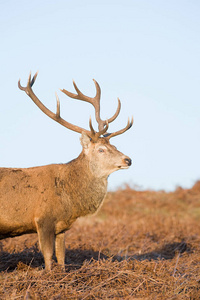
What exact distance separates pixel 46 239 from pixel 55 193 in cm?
72

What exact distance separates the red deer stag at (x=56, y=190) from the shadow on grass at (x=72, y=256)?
0.49m

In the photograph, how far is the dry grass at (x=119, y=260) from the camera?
5047 millimetres

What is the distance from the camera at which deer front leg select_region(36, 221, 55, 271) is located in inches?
236

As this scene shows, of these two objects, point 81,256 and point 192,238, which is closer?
point 81,256

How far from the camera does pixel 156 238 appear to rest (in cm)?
1129

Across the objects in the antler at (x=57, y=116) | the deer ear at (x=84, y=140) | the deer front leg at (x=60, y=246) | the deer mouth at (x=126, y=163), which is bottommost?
the deer front leg at (x=60, y=246)

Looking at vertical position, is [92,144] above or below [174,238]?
above

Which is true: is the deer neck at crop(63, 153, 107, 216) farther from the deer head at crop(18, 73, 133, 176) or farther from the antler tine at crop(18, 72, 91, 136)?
the antler tine at crop(18, 72, 91, 136)

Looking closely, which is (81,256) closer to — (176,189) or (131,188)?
(131,188)

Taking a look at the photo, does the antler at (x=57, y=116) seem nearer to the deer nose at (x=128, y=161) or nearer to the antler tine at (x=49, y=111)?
the antler tine at (x=49, y=111)

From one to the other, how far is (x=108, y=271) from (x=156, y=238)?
5928 mm

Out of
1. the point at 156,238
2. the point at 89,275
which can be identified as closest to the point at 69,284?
the point at 89,275

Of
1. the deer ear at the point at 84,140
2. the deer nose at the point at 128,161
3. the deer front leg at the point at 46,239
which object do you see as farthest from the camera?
the deer ear at the point at 84,140

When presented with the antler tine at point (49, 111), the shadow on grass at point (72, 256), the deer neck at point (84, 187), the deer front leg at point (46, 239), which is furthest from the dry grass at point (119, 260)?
the antler tine at point (49, 111)
